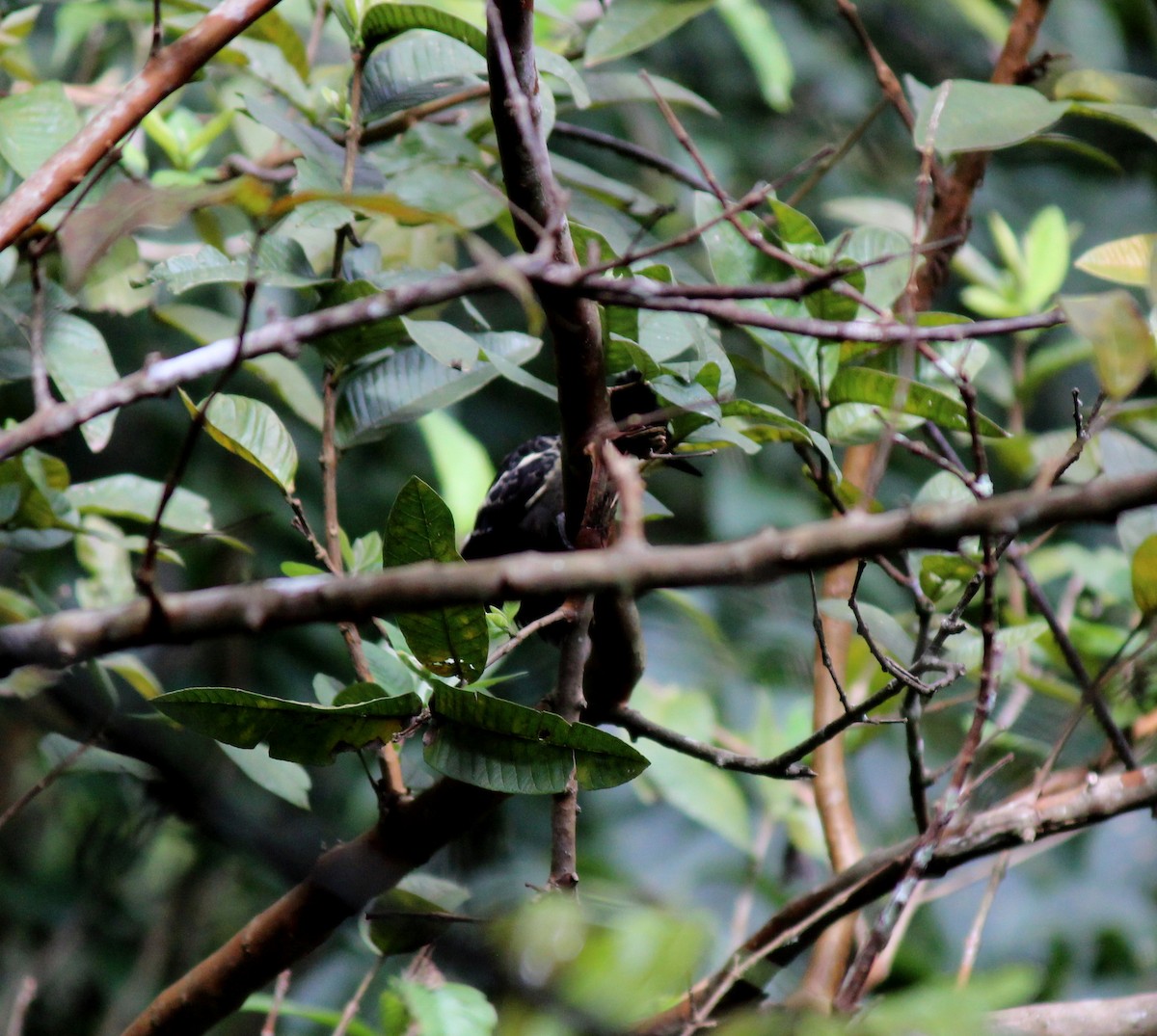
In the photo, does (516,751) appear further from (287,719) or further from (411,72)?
(411,72)

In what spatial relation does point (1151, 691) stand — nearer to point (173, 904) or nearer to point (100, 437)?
point (100, 437)

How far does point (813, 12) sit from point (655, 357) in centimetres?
283

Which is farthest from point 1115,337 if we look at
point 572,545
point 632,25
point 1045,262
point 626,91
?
point 1045,262

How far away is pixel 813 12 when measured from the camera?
3324 millimetres

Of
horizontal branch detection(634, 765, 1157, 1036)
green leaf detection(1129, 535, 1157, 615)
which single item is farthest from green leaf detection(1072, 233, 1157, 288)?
horizontal branch detection(634, 765, 1157, 1036)

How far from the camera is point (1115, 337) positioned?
57cm

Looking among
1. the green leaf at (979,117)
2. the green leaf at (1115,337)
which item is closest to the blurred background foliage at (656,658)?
the green leaf at (979,117)

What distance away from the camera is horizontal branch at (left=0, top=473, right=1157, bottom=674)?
453 mm

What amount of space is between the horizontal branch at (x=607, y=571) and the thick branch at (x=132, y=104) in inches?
18.9

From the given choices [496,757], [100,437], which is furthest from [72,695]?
[496,757]

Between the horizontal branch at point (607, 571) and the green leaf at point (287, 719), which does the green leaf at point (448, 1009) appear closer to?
the green leaf at point (287, 719)

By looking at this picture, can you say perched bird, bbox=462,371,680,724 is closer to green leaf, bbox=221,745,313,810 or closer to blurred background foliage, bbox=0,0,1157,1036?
blurred background foliage, bbox=0,0,1157,1036

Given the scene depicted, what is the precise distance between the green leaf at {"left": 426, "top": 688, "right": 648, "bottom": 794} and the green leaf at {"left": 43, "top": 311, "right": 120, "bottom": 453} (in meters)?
0.44

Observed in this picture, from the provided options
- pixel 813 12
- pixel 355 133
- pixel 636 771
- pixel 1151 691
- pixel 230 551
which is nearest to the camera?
pixel 636 771
